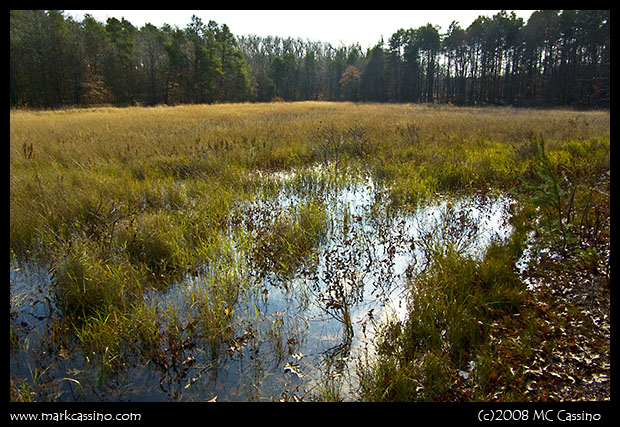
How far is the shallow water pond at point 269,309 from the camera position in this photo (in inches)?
87.7

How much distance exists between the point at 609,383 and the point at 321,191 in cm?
463

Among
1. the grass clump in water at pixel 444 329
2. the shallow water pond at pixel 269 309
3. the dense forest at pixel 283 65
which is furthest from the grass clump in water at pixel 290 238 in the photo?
the dense forest at pixel 283 65

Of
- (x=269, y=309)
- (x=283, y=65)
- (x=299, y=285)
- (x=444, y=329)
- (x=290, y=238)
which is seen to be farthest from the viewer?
(x=283, y=65)

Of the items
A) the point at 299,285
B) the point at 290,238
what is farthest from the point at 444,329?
the point at 290,238

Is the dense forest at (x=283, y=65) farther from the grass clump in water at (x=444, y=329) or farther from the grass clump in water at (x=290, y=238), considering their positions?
the grass clump in water at (x=444, y=329)

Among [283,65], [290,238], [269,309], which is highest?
[283,65]

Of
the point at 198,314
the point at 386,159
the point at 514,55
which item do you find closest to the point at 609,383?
the point at 198,314

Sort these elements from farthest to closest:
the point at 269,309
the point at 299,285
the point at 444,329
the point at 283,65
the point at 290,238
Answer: the point at 283,65
the point at 290,238
the point at 299,285
the point at 269,309
the point at 444,329

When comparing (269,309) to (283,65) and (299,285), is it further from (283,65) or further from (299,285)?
(283,65)

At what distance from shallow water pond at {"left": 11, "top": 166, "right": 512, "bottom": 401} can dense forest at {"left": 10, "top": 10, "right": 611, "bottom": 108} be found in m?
42.5

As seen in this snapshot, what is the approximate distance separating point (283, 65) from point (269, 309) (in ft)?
200

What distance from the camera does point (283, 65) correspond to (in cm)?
5728

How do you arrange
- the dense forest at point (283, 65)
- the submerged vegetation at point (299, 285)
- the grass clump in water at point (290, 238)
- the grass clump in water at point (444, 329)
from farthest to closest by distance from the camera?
the dense forest at point (283, 65) → the grass clump in water at point (290, 238) → the submerged vegetation at point (299, 285) → the grass clump in water at point (444, 329)

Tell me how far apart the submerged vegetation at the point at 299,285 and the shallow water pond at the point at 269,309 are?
2 cm
